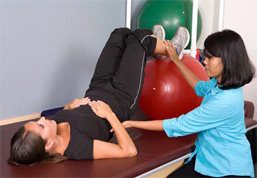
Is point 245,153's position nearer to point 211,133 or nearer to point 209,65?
point 211,133

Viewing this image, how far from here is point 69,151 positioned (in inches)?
69.4

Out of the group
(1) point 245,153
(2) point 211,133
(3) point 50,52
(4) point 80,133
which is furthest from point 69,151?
(3) point 50,52

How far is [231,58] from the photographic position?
1695 millimetres

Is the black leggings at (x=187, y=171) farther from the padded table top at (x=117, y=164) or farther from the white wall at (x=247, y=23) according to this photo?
the white wall at (x=247, y=23)

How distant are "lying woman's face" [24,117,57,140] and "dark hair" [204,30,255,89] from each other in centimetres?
88

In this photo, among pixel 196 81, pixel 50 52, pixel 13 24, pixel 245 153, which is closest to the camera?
Result: pixel 245 153

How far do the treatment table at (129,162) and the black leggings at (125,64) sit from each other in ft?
0.85

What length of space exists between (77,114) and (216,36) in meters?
0.86

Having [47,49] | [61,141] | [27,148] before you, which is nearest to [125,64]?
[61,141]

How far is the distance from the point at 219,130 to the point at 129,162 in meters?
0.50

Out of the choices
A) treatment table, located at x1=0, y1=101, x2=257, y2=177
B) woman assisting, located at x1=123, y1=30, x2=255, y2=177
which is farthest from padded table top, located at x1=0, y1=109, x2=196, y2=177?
woman assisting, located at x1=123, y1=30, x2=255, y2=177

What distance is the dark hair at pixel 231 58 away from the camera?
1.70m

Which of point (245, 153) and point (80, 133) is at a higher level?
point (80, 133)

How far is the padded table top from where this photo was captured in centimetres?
163
